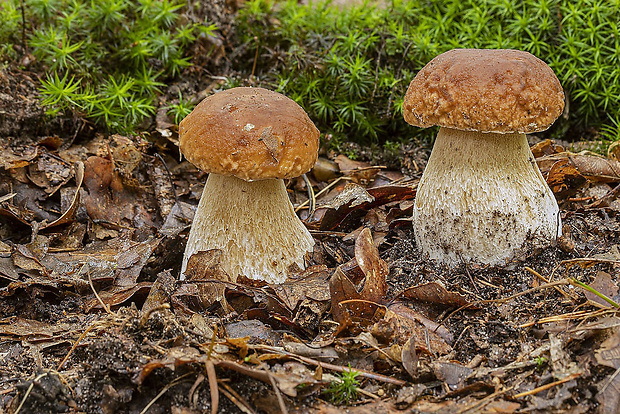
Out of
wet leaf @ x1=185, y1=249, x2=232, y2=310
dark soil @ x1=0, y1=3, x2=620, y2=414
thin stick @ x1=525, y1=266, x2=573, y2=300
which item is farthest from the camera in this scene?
wet leaf @ x1=185, y1=249, x2=232, y2=310

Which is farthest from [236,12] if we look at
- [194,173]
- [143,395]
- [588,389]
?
[588,389]

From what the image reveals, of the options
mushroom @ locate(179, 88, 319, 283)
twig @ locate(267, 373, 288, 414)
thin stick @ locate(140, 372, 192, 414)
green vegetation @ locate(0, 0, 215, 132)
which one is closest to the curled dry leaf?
mushroom @ locate(179, 88, 319, 283)

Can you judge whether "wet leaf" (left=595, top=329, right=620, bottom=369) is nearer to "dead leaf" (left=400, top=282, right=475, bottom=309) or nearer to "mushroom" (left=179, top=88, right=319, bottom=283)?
"dead leaf" (left=400, top=282, right=475, bottom=309)

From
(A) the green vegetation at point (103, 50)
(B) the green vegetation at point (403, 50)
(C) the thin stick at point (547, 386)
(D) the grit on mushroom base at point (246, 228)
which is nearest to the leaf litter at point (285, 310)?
(C) the thin stick at point (547, 386)

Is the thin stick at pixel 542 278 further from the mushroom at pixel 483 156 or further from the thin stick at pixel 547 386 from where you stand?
the thin stick at pixel 547 386

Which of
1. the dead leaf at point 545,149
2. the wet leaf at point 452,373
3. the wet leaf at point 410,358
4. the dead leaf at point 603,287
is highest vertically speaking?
the dead leaf at point 603,287

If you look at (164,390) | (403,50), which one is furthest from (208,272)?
(403,50)
